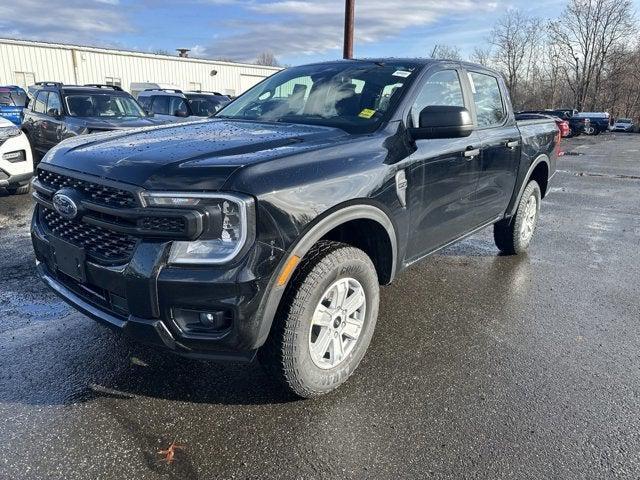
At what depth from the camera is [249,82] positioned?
121ft

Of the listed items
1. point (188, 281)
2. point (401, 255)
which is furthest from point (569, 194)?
point (188, 281)

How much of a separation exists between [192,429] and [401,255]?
5.32ft

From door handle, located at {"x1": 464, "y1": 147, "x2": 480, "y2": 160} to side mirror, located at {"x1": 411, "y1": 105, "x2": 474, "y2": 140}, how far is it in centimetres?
63

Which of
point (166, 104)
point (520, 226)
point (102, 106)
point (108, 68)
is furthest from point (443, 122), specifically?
point (108, 68)

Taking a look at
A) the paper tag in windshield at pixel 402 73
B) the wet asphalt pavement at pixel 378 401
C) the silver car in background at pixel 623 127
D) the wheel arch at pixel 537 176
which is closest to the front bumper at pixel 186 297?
the wet asphalt pavement at pixel 378 401

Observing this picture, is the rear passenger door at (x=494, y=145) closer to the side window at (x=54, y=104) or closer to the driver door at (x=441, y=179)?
the driver door at (x=441, y=179)

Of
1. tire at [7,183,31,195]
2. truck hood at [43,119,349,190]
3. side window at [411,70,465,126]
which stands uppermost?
side window at [411,70,465,126]

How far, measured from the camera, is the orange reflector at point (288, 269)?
91.7 inches

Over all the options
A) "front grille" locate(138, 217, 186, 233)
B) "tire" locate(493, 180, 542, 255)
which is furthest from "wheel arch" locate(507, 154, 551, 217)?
"front grille" locate(138, 217, 186, 233)

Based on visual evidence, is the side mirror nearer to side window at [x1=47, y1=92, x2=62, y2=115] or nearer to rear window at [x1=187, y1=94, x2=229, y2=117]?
side window at [x1=47, y1=92, x2=62, y2=115]

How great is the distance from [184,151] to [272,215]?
621 millimetres

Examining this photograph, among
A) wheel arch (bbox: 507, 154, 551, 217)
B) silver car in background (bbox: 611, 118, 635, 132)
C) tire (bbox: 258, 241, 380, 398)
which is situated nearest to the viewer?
tire (bbox: 258, 241, 380, 398)

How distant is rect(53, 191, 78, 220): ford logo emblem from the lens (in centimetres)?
250

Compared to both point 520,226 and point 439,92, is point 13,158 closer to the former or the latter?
point 439,92
